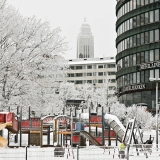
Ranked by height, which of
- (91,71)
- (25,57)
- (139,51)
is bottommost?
(25,57)

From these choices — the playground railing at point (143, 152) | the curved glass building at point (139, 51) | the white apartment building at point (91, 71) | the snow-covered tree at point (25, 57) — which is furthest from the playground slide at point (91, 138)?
the white apartment building at point (91, 71)

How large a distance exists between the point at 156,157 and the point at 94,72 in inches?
6009

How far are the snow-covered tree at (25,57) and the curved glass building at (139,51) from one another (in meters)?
46.5

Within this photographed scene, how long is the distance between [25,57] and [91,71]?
5430 inches

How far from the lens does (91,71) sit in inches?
6983

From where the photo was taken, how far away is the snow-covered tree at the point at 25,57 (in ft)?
127

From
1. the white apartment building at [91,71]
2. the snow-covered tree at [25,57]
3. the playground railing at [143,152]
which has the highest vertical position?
the white apartment building at [91,71]

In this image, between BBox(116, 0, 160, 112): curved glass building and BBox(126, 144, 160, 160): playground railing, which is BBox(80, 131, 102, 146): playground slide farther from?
BBox(116, 0, 160, 112): curved glass building

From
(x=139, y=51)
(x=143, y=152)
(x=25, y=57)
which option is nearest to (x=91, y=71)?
(x=139, y=51)

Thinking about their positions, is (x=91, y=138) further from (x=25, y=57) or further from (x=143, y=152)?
(x=143, y=152)

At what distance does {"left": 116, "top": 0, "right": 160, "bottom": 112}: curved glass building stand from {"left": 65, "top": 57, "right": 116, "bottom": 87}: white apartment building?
7738 cm

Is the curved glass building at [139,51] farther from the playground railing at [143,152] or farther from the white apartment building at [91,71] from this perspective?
→ the white apartment building at [91,71]

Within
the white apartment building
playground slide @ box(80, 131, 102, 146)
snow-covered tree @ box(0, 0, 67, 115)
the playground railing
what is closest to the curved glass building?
snow-covered tree @ box(0, 0, 67, 115)

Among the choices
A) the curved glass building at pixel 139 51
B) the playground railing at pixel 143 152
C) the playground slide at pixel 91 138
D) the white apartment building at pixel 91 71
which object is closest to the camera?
the playground railing at pixel 143 152
